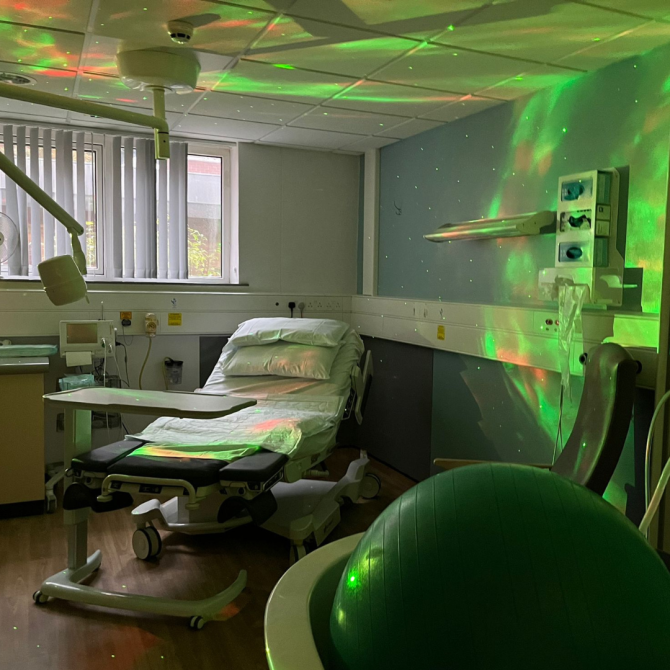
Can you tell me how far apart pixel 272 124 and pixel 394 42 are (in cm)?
148

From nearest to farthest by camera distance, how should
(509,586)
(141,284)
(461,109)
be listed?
(509,586), (461,109), (141,284)

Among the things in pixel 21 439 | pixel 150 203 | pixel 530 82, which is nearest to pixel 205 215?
pixel 150 203

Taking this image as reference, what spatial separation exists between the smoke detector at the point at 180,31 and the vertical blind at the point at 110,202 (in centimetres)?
180

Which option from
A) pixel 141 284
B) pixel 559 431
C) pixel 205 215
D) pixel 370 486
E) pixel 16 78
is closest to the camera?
pixel 559 431

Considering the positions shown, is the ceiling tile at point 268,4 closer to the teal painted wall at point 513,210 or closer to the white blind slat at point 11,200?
the teal painted wall at point 513,210

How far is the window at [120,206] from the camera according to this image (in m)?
3.80

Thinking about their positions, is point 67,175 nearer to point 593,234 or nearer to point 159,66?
point 159,66

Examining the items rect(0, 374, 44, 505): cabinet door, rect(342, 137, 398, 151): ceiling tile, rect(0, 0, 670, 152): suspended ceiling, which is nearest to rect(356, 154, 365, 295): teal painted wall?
rect(342, 137, 398, 151): ceiling tile

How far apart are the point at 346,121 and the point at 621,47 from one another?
1.62 meters

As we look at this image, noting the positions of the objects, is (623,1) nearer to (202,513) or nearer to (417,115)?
(417,115)

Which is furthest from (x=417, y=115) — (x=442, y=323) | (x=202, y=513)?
(x=202, y=513)

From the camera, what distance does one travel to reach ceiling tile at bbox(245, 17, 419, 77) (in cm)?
229

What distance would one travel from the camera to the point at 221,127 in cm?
386

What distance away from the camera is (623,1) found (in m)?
1.98
